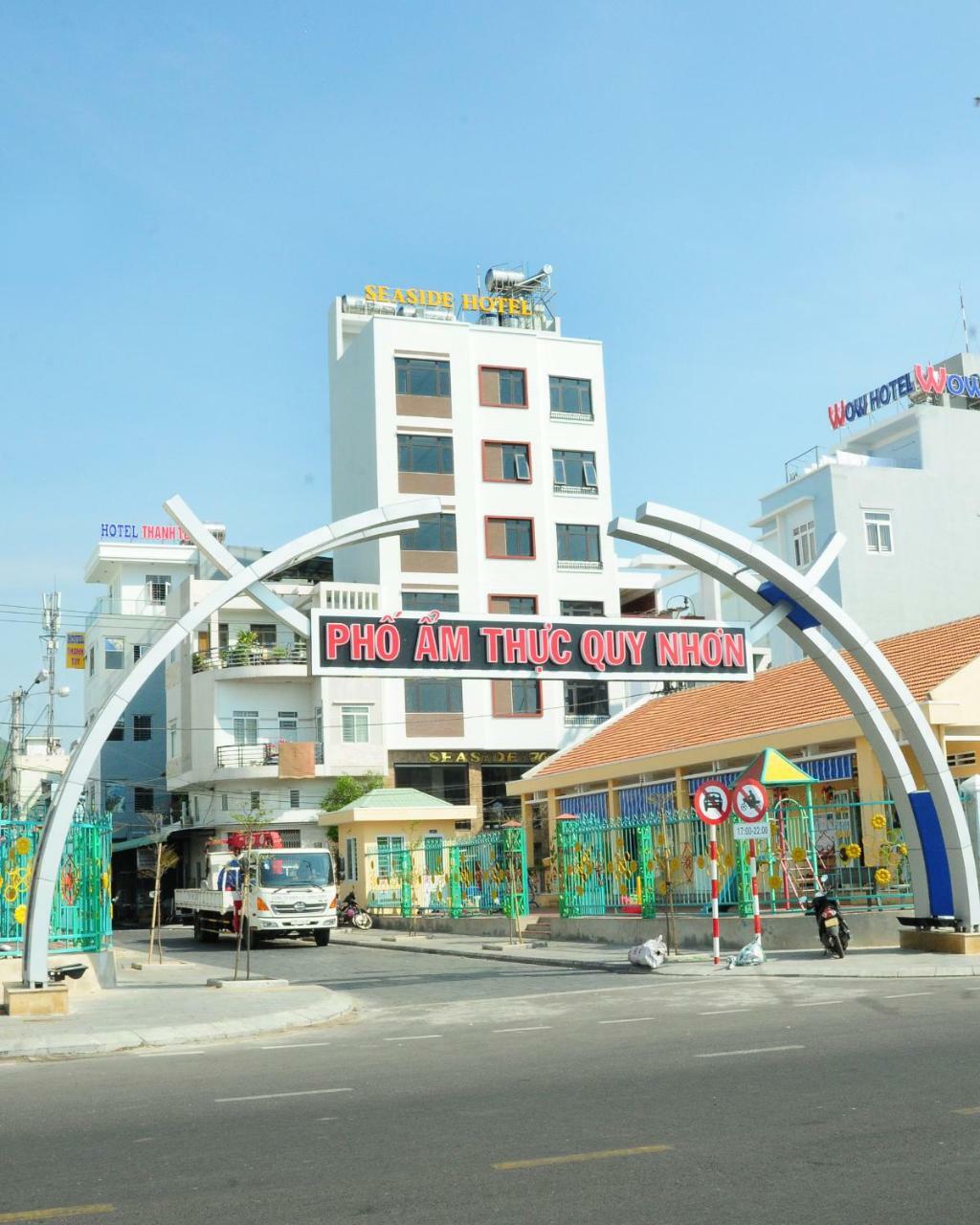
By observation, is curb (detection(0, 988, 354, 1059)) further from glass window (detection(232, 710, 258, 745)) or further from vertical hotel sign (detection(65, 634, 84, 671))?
vertical hotel sign (detection(65, 634, 84, 671))

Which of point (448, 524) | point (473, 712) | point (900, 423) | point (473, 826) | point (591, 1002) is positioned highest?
point (900, 423)

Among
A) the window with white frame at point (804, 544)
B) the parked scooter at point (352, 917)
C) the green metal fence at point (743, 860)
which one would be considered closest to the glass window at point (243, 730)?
the parked scooter at point (352, 917)

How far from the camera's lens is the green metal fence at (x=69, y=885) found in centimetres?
1930

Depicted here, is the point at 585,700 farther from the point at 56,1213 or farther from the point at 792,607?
the point at 56,1213

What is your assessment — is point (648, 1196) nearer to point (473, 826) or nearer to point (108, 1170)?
point (108, 1170)

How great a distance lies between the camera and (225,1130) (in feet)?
27.2

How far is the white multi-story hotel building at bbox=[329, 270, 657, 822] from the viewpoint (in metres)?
50.7

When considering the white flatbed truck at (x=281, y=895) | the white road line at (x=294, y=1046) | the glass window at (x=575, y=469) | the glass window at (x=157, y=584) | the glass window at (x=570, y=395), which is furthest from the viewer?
the glass window at (x=157, y=584)

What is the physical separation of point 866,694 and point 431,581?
31272 millimetres

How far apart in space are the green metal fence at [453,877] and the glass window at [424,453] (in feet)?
48.9

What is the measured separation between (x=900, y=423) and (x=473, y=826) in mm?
22191

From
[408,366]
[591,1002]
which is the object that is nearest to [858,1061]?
[591,1002]

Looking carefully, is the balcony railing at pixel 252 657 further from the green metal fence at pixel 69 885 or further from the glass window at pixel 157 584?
the green metal fence at pixel 69 885

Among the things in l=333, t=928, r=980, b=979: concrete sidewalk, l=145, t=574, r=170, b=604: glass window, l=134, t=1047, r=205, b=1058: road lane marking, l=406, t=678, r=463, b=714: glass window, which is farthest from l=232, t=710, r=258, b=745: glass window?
l=134, t=1047, r=205, b=1058: road lane marking
